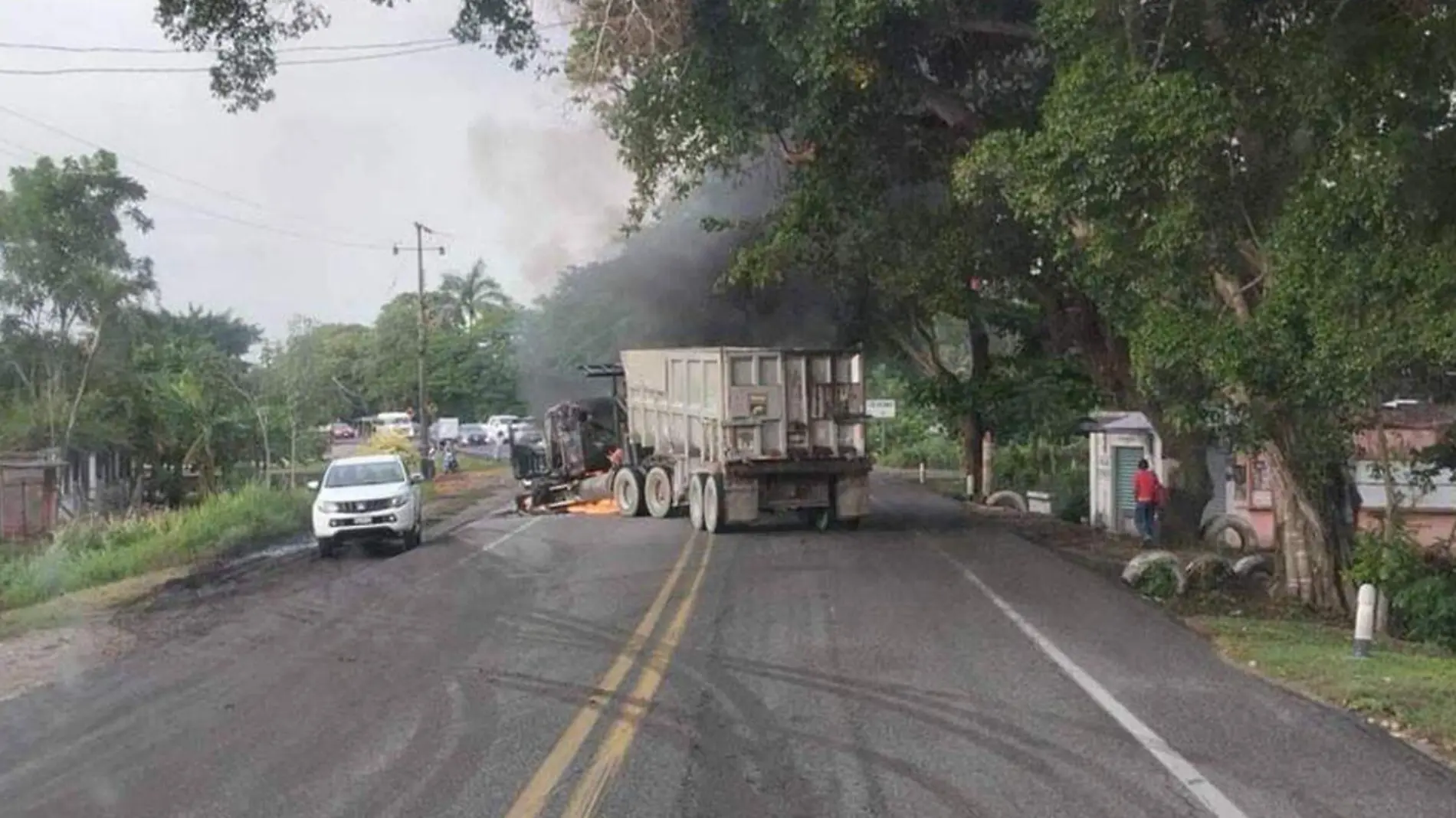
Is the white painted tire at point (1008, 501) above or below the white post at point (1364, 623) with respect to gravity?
below

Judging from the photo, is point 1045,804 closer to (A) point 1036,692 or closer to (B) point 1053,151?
(A) point 1036,692

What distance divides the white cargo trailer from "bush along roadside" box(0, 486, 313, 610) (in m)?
8.19

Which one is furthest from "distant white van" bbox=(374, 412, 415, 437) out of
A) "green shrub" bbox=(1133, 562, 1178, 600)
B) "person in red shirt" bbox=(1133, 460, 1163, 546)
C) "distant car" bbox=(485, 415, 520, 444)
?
"green shrub" bbox=(1133, 562, 1178, 600)

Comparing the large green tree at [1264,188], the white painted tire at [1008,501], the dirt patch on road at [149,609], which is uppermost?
the large green tree at [1264,188]

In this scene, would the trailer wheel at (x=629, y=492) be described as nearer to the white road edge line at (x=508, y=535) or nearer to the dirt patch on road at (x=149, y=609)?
the white road edge line at (x=508, y=535)

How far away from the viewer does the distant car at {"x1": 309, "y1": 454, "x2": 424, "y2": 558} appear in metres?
24.6

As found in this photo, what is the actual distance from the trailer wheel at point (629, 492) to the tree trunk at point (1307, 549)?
15039 mm

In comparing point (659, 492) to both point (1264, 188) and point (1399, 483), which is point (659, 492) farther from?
point (1264, 188)

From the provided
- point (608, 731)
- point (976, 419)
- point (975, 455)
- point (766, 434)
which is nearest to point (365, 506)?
point (766, 434)

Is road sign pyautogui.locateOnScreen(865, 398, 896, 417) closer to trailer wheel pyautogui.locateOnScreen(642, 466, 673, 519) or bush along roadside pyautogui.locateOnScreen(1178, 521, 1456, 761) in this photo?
trailer wheel pyautogui.locateOnScreen(642, 466, 673, 519)

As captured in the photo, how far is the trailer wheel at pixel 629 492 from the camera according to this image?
1239 inches

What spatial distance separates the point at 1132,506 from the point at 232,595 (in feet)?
72.7

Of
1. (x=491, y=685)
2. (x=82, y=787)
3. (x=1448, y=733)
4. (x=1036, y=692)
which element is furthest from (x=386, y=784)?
(x=1448, y=733)

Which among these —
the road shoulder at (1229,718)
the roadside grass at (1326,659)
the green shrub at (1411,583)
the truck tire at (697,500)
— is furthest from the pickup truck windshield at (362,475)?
the green shrub at (1411,583)
